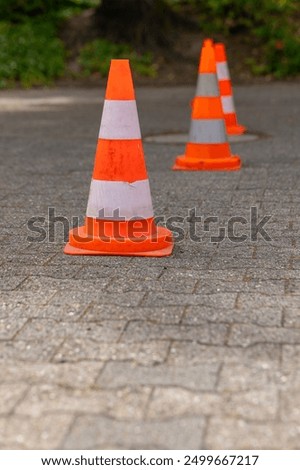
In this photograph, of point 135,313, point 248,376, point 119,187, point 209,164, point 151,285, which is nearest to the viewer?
point 248,376

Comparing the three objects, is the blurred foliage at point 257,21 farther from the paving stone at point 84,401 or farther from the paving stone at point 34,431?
the paving stone at point 34,431

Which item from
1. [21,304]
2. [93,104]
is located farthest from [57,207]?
[93,104]

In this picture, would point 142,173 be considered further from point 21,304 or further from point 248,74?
point 248,74

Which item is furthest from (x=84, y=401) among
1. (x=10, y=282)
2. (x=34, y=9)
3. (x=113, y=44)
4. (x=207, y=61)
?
(x=34, y=9)

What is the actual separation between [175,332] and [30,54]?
1456 cm

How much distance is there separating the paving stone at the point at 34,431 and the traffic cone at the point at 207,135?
4.84 metres

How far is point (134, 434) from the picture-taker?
2834 millimetres

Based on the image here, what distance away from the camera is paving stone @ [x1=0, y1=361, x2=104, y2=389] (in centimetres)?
324

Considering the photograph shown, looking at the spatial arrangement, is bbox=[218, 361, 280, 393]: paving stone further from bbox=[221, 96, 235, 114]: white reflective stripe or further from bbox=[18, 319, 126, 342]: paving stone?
bbox=[221, 96, 235, 114]: white reflective stripe

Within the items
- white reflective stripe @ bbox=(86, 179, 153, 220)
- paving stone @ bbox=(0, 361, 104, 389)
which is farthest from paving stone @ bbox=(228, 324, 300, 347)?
white reflective stripe @ bbox=(86, 179, 153, 220)

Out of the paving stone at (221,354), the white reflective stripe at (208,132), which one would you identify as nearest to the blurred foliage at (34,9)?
the white reflective stripe at (208,132)

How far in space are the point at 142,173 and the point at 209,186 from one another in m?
1.88

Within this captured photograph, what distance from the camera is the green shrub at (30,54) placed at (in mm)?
16750

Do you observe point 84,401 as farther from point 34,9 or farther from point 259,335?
point 34,9
